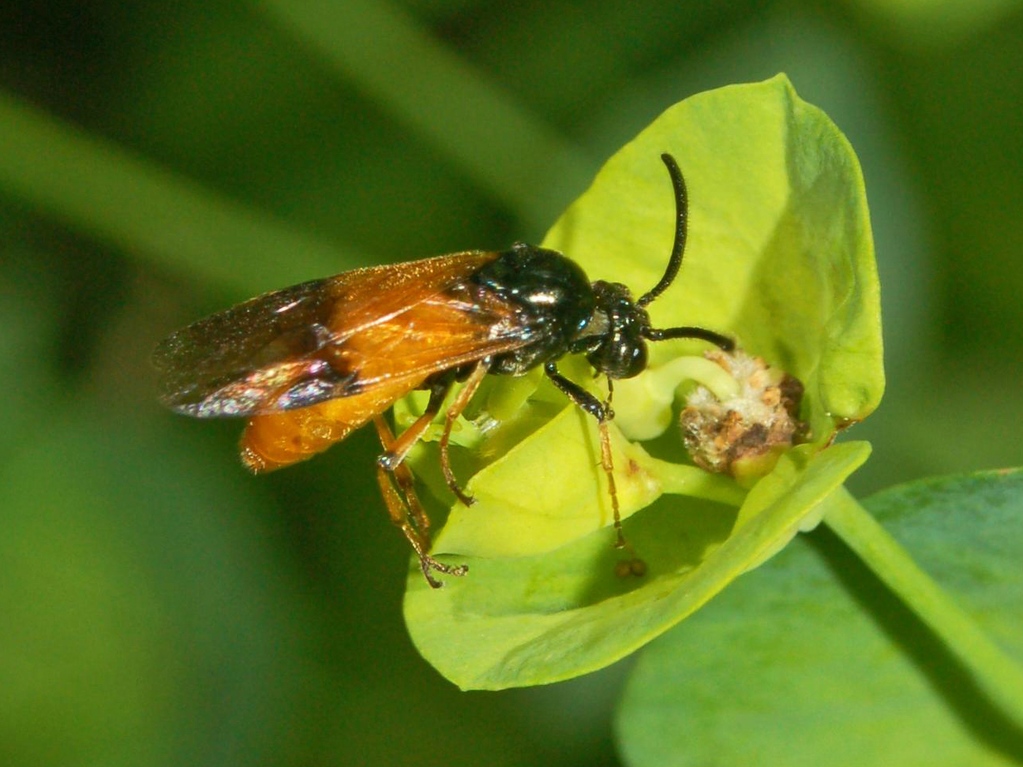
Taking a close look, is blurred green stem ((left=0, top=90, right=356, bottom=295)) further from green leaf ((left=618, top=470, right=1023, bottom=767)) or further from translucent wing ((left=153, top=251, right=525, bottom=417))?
green leaf ((left=618, top=470, right=1023, bottom=767))

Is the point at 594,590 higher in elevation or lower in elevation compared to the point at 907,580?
higher

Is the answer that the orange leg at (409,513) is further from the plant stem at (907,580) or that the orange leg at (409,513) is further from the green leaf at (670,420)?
the plant stem at (907,580)

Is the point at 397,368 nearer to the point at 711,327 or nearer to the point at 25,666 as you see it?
the point at 711,327

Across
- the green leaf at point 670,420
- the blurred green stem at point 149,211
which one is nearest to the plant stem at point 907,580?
the green leaf at point 670,420

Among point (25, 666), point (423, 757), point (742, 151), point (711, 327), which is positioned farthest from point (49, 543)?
point (742, 151)

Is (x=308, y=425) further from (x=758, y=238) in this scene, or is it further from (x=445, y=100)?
(x=445, y=100)

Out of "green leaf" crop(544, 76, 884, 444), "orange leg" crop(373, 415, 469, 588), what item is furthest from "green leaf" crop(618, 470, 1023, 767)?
"orange leg" crop(373, 415, 469, 588)

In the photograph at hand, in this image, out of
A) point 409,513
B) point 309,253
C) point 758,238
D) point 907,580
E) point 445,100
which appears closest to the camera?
point 907,580

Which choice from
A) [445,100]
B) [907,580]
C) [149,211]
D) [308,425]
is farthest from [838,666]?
[149,211]
